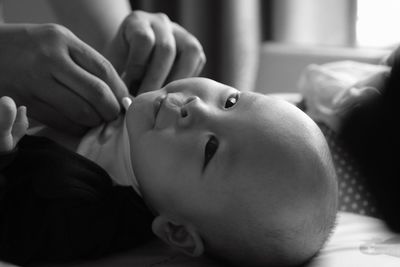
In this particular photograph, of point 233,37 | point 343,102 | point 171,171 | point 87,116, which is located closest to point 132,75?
point 87,116

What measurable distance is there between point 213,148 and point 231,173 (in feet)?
0.18

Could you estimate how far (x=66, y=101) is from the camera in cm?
87

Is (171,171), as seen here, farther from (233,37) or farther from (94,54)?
(233,37)

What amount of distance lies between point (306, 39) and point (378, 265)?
1.59m

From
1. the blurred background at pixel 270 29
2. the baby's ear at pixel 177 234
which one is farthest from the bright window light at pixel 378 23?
the baby's ear at pixel 177 234

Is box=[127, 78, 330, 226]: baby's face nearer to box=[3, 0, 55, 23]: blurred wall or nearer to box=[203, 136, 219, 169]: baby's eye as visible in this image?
box=[203, 136, 219, 169]: baby's eye

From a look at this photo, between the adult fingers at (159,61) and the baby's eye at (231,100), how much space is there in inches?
6.5

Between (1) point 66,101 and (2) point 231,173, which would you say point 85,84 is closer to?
(1) point 66,101

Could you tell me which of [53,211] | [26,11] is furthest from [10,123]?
[26,11]

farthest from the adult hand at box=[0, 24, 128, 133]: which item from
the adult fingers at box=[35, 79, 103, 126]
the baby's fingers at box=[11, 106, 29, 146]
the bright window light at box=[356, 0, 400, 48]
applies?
the bright window light at box=[356, 0, 400, 48]

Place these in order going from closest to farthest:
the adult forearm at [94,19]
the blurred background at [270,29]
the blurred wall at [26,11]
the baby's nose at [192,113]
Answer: the baby's nose at [192,113] < the adult forearm at [94,19] < the blurred background at [270,29] < the blurred wall at [26,11]

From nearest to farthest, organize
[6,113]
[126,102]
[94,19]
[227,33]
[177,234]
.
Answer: [6,113], [177,234], [126,102], [94,19], [227,33]

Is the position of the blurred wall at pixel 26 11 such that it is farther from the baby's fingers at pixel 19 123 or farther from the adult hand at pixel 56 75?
the baby's fingers at pixel 19 123

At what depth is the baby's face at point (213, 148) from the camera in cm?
74
